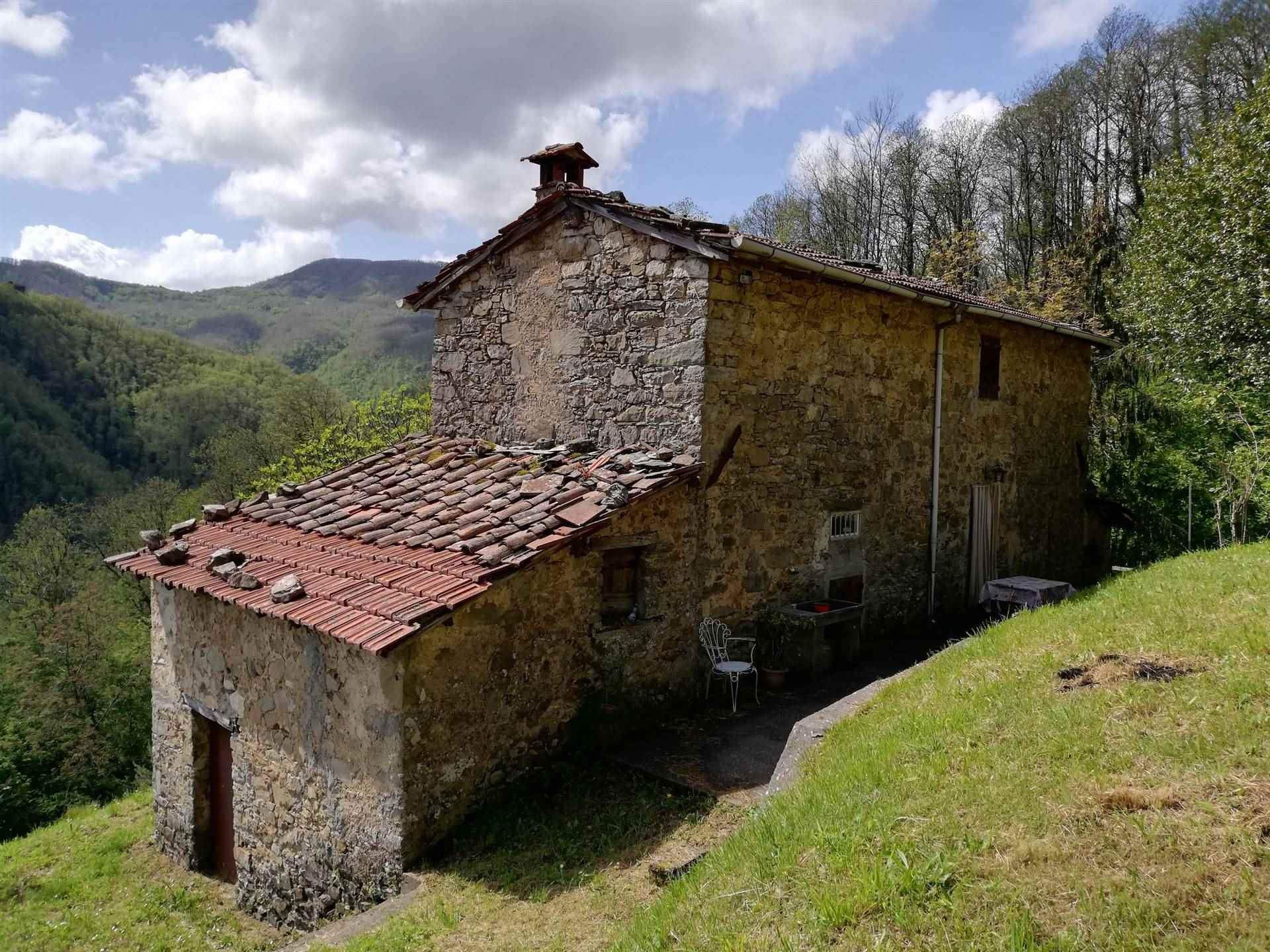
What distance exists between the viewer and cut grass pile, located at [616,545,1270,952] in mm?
2928

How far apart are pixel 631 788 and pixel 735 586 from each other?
94.4 inches

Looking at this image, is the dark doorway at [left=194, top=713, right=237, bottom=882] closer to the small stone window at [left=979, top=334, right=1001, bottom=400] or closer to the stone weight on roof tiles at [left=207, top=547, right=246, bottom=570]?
the stone weight on roof tiles at [left=207, top=547, right=246, bottom=570]

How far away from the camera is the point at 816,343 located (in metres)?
8.25

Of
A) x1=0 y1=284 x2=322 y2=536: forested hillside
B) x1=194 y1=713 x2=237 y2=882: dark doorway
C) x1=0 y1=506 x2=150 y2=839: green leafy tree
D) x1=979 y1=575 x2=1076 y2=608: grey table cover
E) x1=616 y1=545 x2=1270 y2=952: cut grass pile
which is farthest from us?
x1=0 y1=284 x2=322 y2=536: forested hillside

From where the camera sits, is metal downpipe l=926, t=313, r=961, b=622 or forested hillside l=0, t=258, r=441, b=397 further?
forested hillside l=0, t=258, r=441, b=397

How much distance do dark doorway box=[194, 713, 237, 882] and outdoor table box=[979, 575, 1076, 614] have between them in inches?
335

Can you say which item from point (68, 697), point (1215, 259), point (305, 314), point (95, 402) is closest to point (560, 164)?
point (1215, 259)

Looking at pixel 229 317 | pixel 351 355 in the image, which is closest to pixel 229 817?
pixel 351 355

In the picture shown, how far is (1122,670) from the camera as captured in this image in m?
5.07

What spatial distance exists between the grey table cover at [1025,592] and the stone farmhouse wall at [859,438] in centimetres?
75

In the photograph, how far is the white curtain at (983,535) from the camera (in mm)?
10828

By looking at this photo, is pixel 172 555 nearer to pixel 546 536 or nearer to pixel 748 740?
pixel 546 536

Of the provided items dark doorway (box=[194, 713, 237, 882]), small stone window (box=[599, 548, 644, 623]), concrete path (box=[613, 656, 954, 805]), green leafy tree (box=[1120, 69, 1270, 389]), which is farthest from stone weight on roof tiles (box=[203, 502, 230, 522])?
green leafy tree (box=[1120, 69, 1270, 389])

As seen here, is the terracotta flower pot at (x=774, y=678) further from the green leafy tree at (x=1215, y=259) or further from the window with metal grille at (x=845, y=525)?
the green leafy tree at (x=1215, y=259)
